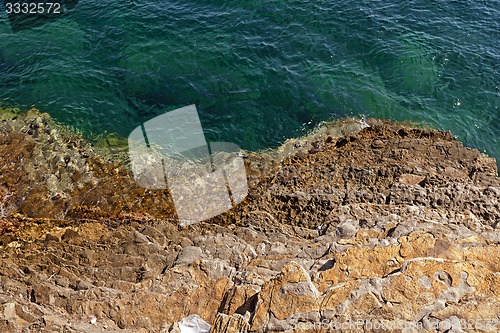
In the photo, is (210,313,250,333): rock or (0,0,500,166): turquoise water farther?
(0,0,500,166): turquoise water

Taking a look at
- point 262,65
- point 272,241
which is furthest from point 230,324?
point 262,65

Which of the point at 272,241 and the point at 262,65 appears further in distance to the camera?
the point at 262,65

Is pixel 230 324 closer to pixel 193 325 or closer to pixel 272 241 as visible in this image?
pixel 193 325

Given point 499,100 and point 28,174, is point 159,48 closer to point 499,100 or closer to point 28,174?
point 28,174

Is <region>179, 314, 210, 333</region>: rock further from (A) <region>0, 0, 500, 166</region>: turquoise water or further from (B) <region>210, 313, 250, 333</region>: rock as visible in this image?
(A) <region>0, 0, 500, 166</region>: turquoise water

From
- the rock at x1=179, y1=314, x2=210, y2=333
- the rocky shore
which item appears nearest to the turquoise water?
the rocky shore

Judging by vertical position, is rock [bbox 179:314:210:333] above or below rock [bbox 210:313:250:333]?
below

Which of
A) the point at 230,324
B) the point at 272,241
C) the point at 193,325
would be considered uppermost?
the point at 230,324
